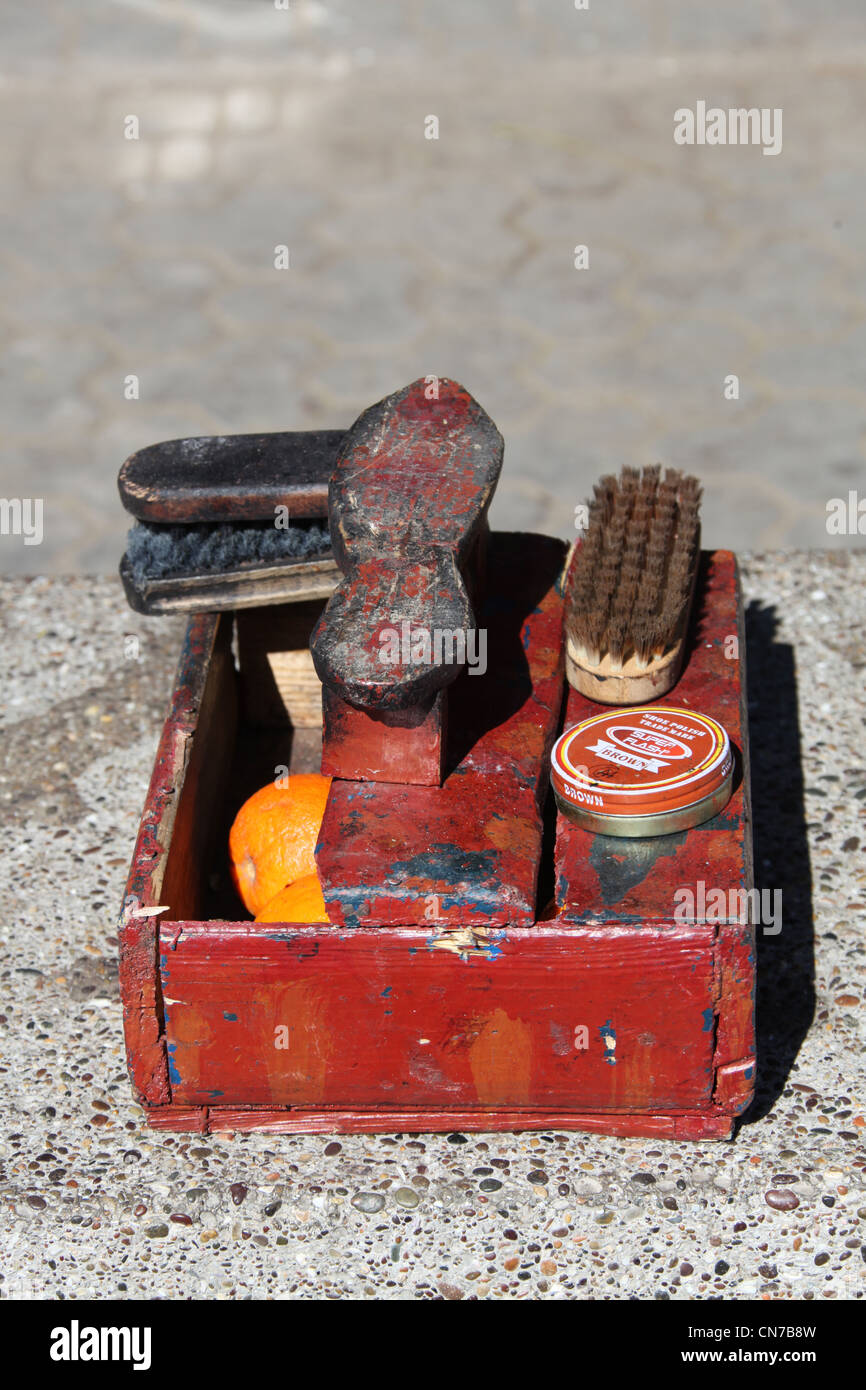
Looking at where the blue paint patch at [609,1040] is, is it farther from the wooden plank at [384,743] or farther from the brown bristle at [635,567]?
Result: the brown bristle at [635,567]

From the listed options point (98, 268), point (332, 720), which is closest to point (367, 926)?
point (332, 720)

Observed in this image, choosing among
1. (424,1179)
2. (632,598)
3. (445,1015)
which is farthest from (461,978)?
(632,598)

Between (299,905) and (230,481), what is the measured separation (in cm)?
69

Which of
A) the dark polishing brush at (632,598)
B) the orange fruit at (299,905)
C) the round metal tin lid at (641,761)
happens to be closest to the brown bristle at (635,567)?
the dark polishing brush at (632,598)

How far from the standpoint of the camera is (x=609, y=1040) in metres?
2.00

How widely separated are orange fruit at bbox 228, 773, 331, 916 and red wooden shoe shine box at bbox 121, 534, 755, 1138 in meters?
0.16

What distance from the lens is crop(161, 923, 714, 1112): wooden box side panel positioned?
1962mm

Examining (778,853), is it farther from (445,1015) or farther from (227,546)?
(227,546)

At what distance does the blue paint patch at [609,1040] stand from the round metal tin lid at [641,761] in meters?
0.26

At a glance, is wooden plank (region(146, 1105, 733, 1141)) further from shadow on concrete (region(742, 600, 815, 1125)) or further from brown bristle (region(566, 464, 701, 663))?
brown bristle (region(566, 464, 701, 663))

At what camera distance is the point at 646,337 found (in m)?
4.35

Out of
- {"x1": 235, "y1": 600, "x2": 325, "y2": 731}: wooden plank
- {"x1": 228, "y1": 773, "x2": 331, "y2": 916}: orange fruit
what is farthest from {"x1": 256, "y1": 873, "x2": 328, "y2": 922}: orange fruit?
{"x1": 235, "y1": 600, "x2": 325, "y2": 731}: wooden plank

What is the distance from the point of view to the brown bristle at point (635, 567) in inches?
89.4

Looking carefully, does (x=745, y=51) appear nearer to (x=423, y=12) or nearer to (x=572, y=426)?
(x=423, y=12)
